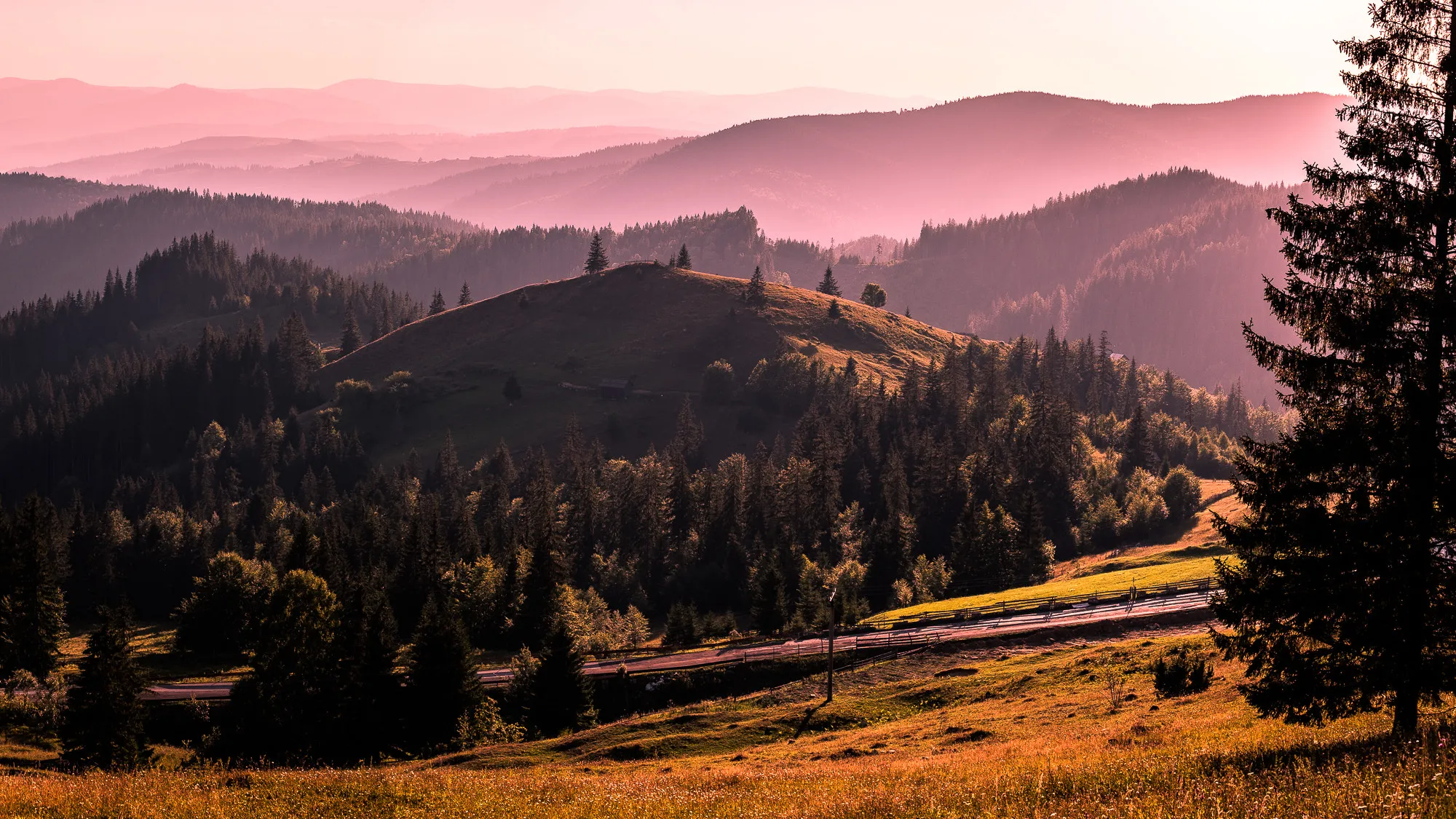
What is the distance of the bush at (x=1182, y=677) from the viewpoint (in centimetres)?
4800

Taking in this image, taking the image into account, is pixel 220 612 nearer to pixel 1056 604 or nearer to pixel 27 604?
pixel 27 604

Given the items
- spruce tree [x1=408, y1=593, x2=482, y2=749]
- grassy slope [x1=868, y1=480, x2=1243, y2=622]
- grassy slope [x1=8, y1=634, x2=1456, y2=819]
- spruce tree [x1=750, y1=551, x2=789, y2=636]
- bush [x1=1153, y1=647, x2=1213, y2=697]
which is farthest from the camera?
spruce tree [x1=750, y1=551, x2=789, y2=636]

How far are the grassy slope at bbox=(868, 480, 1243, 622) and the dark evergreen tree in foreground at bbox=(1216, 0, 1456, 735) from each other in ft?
136

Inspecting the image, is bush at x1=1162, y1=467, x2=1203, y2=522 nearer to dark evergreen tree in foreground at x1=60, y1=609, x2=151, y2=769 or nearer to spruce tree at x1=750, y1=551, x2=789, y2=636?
spruce tree at x1=750, y1=551, x2=789, y2=636

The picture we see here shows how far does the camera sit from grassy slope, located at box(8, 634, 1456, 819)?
19.9m

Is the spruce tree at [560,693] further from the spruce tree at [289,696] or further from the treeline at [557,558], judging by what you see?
the spruce tree at [289,696]

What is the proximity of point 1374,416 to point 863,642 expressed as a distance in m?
60.0

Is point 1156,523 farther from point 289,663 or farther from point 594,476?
point 289,663

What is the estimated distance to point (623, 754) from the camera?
54.8 meters

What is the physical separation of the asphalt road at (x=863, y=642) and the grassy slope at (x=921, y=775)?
17.9m

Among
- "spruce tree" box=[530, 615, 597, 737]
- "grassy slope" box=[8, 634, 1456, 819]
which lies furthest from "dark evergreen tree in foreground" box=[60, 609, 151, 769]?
"spruce tree" box=[530, 615, 597, 737]

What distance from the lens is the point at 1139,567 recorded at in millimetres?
111875

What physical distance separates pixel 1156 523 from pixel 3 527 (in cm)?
13948

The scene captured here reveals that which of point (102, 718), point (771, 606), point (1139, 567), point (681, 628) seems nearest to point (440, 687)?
point (102, 718)
